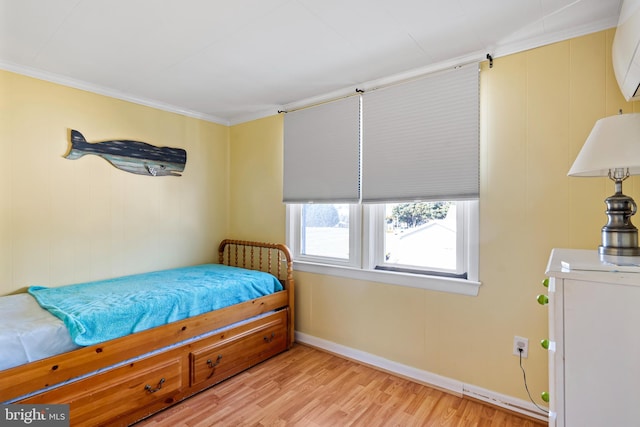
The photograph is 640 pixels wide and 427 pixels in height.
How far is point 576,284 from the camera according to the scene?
3.01 ft

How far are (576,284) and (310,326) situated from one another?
2.35m

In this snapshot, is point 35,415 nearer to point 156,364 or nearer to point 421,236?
point 156,364

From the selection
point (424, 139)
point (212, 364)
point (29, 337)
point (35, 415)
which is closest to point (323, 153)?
point (424, 139)

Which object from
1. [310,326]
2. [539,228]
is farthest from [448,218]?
[310,326]

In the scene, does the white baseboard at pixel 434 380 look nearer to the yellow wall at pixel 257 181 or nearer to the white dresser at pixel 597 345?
the yellow wall at pixel 257 181

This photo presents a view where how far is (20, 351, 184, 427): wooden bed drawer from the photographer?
1.61m

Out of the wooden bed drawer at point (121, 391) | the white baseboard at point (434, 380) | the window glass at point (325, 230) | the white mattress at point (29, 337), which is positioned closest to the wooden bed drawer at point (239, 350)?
the wooden bed drawer at point (121, 391)

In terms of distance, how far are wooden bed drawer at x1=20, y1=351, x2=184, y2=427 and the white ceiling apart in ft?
6.41

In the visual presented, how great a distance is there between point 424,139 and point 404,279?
104cm

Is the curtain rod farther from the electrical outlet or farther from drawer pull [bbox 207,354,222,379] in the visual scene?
drawer pull [bbox 207,354,222,379]

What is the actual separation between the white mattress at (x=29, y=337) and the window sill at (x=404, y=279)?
179cm

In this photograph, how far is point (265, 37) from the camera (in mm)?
1880

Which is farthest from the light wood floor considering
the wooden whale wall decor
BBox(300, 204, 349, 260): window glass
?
the wooden whale wall decor

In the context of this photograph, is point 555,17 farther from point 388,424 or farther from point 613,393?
point 388,424
